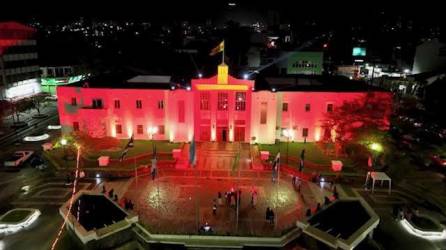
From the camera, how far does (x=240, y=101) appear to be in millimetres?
48344

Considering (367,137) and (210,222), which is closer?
(210,222)

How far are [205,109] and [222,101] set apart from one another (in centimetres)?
255

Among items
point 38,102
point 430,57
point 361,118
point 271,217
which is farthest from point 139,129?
point 430,57

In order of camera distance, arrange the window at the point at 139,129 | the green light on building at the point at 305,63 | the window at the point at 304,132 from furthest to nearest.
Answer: the green light on building at the point at 305,63 → the window at the point at 139,129 → the window at the point at 304,132

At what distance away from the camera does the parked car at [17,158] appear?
4138cm

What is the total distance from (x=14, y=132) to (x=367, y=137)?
50.4 meters

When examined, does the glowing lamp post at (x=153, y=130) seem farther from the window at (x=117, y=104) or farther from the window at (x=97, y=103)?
the window at (x=97, y=103)

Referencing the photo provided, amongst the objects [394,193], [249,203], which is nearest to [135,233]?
[249,203]

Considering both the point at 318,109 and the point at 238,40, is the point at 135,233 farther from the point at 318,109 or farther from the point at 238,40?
the point at 238,40

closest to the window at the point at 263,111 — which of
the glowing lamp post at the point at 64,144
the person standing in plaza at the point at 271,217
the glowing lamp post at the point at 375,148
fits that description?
the glowing lamp post at the point at 375,148

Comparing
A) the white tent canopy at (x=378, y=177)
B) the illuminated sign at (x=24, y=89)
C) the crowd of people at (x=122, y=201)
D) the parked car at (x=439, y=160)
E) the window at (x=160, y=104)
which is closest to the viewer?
the crowd of people at (x=122, y=201)

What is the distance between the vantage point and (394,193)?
118 ft

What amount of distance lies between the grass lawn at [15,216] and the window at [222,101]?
85.2 ft

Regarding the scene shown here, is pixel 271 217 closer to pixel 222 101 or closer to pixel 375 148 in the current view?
pixel 375 148
